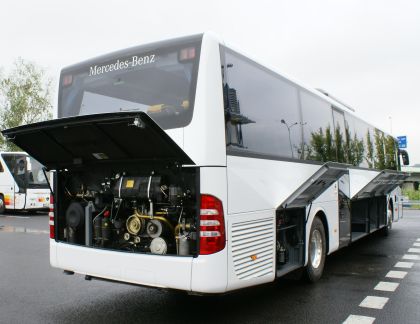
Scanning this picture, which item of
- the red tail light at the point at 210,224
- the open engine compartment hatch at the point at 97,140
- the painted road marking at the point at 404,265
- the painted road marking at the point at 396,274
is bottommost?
the painted road marking at the point at 396,274

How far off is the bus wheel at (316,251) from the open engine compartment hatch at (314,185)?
2.26ft

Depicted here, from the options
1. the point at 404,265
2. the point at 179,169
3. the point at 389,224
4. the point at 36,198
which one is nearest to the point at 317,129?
the point at 404,265

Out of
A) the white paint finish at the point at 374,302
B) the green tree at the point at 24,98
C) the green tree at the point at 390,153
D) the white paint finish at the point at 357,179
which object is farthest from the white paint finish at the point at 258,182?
the green tree at the point at 24,98

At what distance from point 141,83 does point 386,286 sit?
457 centimetres

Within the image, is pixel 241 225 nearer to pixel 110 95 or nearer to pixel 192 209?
pixel 192 209

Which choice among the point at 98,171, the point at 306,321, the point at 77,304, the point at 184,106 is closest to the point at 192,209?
the point at 184,106

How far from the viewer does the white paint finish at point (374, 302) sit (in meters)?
5.75

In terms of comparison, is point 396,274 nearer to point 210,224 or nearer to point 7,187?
point 210,224

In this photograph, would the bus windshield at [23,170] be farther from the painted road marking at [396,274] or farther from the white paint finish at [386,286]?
the white paint finish at [386,286]

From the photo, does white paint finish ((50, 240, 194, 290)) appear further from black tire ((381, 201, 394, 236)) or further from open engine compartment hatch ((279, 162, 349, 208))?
black tire ((381, 201, 394, 236))

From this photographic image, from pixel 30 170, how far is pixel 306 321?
16.5 metres

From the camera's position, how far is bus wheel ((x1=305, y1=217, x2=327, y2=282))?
6.83 m

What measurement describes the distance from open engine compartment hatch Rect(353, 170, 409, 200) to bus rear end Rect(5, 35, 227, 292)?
5293 mm

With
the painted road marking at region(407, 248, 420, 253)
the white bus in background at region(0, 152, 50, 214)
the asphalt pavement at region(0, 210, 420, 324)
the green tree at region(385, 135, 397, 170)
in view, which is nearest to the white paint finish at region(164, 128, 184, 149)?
the asphalt pavement at region(0, 210, 420, 324)
